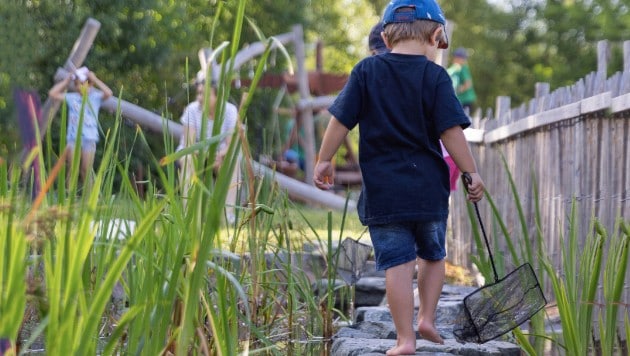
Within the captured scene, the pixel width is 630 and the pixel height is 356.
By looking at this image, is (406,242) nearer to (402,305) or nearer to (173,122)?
(402,305)

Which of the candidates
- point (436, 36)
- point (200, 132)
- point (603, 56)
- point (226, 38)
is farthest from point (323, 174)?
point (226, 38)

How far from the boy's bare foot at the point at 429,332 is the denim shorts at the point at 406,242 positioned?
0.67 ft

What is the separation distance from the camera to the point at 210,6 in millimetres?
20156

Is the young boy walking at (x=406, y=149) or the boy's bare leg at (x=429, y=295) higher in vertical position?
the young boy walking at (x=406, y=149)

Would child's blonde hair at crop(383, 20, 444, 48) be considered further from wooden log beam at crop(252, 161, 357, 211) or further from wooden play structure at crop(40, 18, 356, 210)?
wooden log beam at crop(252, 161, 357, 211)

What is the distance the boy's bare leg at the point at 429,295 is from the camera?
3.65 metres

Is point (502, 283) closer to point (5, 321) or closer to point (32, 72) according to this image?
point (5, 321)

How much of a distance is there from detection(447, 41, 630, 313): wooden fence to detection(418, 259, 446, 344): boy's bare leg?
8.4 inches

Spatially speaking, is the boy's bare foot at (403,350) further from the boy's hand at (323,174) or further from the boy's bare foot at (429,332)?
the boy's hand at (323,174)

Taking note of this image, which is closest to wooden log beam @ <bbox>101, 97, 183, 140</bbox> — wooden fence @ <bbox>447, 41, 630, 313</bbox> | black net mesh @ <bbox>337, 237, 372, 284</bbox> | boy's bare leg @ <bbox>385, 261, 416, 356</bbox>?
wooden fence @ <bbox>447, 41, 630, 313</bbox>

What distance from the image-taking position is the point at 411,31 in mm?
3676

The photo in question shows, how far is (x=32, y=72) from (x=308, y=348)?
33.1 ft

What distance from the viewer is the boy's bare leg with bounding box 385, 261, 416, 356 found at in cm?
345

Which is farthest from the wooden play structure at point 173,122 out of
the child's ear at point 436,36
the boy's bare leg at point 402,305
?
the boy's bare leg at point 402,305
